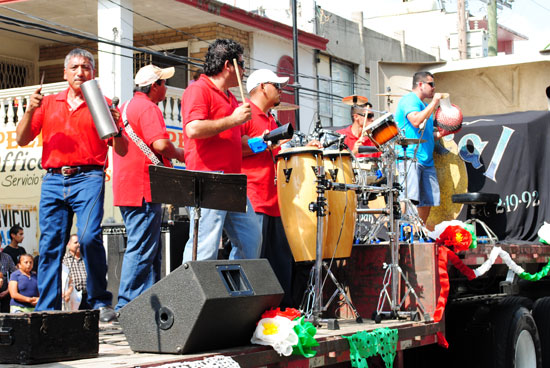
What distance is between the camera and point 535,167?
837 centimetres

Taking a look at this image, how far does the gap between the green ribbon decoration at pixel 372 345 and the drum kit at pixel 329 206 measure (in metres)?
0.44

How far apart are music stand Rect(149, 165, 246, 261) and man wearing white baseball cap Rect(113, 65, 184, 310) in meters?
1.37

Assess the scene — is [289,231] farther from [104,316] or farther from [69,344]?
[69,344]

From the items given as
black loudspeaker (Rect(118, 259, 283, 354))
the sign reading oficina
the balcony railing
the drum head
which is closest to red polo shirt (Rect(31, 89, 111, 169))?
the drum head

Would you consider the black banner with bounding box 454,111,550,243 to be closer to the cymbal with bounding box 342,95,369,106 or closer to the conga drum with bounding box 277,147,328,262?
the cymbal with bounding box 342,95,369,106

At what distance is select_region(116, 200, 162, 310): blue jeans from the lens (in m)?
5.73

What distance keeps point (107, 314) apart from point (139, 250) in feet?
1.61

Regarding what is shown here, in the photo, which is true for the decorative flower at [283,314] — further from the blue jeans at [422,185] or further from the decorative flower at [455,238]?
the blue jeans at [422,185]

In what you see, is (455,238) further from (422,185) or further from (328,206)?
(422,185)

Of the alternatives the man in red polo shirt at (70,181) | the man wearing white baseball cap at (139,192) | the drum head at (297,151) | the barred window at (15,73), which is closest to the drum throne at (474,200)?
the drum head at (297,151)

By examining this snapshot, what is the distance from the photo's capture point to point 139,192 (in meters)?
5.81

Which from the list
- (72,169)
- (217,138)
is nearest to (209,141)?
(217,138)

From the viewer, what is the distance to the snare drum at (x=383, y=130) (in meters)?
6.18

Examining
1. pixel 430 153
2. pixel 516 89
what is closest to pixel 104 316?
pixel 430 153
